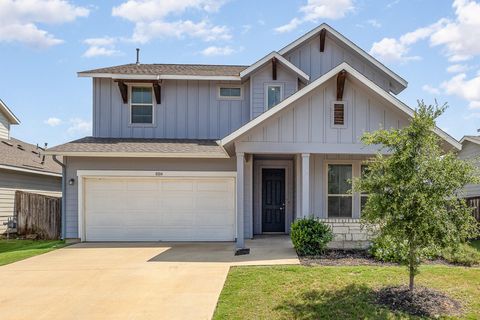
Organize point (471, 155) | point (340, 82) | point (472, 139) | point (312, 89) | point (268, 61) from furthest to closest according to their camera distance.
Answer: point (471, 155)
point (472, 139)
point (268, 61)
point (340, 82)
point (312, 89)

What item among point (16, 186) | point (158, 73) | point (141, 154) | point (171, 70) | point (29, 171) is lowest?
point (16, 186)

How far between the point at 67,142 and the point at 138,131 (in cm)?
248

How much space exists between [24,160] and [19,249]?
7043 mm

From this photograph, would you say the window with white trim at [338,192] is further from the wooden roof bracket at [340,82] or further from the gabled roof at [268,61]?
the gabled roof at [268,61]

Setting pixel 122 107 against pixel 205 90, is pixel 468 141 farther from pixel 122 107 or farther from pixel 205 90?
pixel 122 107

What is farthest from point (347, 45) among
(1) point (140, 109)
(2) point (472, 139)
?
(1) point (140, 109)

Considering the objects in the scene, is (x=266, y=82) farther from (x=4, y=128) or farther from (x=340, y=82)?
(x=4, y=128)

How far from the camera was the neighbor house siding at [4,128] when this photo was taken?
22.1m

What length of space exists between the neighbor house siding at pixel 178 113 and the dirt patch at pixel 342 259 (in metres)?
6.59

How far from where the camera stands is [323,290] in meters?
6.99

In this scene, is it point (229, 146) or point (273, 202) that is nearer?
point (229, 146)

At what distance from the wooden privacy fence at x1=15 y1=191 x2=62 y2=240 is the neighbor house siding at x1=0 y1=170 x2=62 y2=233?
1.02ft

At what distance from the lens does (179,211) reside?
13250 millimetres

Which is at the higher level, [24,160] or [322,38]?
[322,38]
